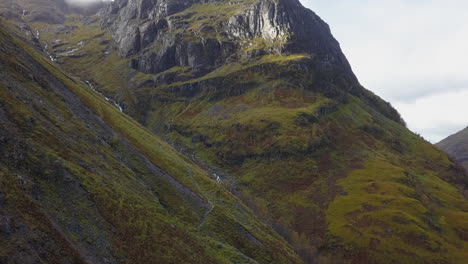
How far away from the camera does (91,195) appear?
5906cm

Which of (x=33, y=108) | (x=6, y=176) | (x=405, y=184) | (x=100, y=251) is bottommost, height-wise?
(x=100, y=251)

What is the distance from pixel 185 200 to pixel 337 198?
91015 millimetres

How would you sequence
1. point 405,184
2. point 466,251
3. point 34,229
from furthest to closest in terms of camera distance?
point 405,184 < point 466,251 < point 34,229

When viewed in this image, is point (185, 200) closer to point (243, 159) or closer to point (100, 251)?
point (100, 251)

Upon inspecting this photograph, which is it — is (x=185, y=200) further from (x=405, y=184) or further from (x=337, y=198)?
(x=405, y=184)

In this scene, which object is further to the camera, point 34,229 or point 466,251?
point 466,251

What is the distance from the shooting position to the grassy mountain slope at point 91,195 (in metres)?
47.1

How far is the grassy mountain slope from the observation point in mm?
47094

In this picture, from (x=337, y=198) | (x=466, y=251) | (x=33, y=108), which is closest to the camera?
(x=33, y=108)

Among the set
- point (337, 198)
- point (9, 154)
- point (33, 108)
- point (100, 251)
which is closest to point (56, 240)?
point (100, 251)

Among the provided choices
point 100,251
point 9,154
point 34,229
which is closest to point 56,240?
point 34,229

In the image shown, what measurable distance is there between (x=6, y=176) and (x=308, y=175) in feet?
461

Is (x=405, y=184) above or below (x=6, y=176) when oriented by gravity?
above

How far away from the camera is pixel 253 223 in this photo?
9694 cm
